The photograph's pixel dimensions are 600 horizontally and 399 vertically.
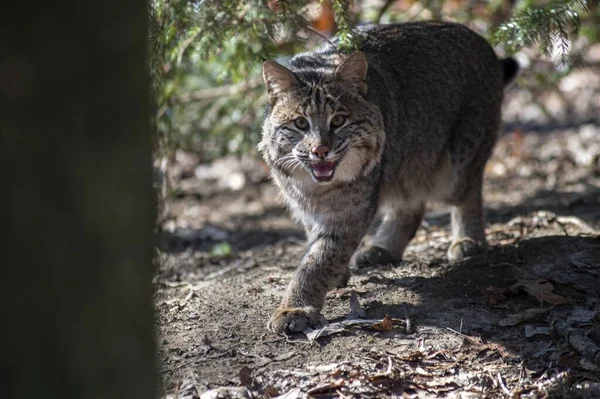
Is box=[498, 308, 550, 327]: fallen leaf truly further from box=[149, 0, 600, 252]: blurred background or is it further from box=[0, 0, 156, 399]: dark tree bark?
box=[0, 0, 156, 399]: dark tree bark

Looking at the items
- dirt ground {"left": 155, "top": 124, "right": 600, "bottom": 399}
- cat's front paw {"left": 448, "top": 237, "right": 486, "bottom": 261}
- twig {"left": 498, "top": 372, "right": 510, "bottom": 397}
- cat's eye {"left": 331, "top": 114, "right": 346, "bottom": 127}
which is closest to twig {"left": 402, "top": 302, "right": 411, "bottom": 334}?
dirt ground {"left": 155, "top": 124, "right": 600, "bottom": 399}

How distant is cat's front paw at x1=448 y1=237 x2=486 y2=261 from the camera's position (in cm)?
502

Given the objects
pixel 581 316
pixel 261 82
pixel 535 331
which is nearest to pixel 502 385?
pixel 535 331

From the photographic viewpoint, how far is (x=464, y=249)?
5027 millimetres

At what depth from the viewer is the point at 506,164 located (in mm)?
8023

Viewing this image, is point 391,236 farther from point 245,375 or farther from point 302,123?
point 245,375

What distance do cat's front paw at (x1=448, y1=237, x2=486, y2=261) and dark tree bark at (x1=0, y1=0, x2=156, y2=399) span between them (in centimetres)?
335

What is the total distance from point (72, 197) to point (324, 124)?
2417mm

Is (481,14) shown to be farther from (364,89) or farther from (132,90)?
(132,90)

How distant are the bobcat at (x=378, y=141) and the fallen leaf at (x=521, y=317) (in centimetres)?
86

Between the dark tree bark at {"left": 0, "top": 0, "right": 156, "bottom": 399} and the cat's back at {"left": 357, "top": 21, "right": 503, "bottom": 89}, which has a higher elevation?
the cat's back at {"left": 357, "top": 21, "right": 503, "bottom": 89}

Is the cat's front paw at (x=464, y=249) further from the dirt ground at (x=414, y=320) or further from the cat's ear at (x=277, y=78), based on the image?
the cat's ear at (x=277, y=78)

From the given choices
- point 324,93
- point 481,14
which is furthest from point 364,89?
point 481,14

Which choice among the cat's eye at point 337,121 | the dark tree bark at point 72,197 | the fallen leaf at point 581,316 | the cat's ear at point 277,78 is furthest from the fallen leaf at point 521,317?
the dark tree bark at point 72,197
